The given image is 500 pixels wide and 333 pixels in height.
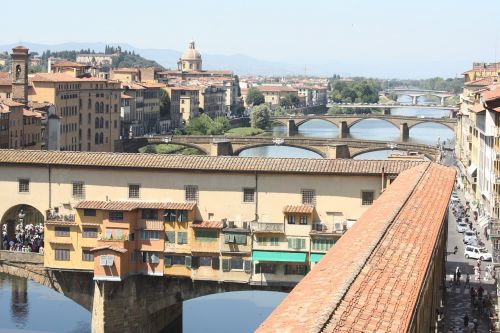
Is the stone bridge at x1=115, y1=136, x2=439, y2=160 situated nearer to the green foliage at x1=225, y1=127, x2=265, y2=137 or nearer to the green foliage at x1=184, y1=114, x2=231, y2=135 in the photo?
the green foliage at x1=184, y1=114, x2=231, y2=135

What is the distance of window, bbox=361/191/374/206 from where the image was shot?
27.7 meters

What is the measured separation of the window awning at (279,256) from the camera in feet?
89.3

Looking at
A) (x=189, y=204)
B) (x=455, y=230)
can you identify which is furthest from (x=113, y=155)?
(x=455, y=230)

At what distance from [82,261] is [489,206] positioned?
19856 millimetres

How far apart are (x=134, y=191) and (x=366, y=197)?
627 cm

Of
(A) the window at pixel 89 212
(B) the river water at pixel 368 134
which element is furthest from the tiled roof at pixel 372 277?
(B) the river water at pixel 368 134

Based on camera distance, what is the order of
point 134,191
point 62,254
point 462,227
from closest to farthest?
point 62,254
point 134,191
point 462,227

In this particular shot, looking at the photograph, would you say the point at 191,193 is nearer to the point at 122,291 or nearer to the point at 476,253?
the point at 122,291

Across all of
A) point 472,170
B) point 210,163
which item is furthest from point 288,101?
point 210,163

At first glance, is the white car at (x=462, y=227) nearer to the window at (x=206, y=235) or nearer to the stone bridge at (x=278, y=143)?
the window at (x=206, y=235)

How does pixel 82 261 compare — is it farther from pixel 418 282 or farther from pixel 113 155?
pixel 418 282

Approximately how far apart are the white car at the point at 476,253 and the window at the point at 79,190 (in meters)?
14.8

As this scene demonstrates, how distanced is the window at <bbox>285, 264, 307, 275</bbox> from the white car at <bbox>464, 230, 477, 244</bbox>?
565 inches

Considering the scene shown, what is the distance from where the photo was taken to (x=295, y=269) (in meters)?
27.2
